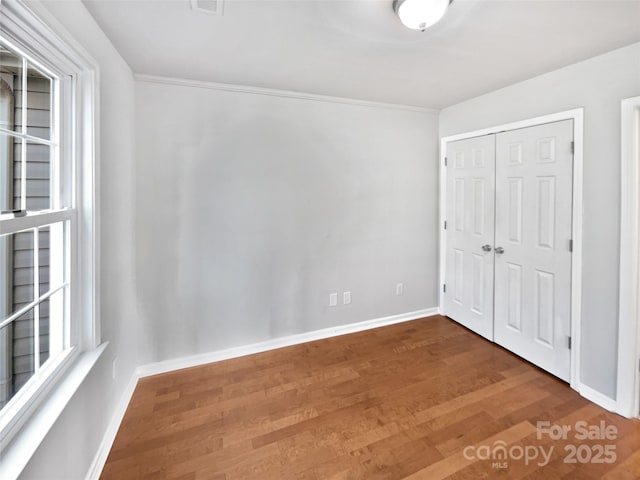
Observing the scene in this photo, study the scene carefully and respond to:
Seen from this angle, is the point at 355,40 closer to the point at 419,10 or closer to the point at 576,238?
the point at 419,10

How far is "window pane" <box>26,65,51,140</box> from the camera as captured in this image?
1233 mm

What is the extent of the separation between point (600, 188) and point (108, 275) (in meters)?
3.32

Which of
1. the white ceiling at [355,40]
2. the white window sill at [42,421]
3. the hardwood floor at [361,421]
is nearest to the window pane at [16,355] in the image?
the white window sill at [42,421]

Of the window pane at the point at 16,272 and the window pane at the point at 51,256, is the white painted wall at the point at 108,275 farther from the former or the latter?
the window pane at the point at 16,272

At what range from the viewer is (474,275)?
309 centimetres

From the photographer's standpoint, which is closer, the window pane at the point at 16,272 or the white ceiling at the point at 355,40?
the window pane at the point at 16,272

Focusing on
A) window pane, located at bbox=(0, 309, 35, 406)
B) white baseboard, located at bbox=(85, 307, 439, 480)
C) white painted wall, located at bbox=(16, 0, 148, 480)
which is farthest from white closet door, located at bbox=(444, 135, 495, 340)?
window pane, located at bbox=(0, 309, 35, 406)

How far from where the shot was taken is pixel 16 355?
1.20 m

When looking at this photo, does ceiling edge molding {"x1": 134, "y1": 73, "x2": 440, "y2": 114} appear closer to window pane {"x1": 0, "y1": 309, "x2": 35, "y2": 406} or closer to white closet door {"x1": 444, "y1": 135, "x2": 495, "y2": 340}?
white closet door {"x1": 444, "y1": 135, "x2": 495, "y2": 340}

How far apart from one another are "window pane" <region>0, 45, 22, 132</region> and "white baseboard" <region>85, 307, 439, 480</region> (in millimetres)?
1651

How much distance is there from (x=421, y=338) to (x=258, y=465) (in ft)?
6.54

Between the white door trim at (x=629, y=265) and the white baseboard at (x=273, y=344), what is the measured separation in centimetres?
178

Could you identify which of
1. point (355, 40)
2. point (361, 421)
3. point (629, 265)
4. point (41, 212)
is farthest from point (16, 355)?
point (629, 265)

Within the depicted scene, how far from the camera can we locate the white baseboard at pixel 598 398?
6.47 feet
